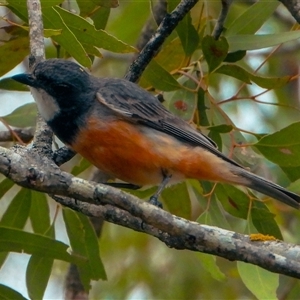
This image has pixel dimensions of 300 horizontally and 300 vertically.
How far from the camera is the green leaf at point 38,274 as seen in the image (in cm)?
436

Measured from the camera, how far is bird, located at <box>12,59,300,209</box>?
4172 mm

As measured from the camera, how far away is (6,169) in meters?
3.20

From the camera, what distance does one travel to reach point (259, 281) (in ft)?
13.5

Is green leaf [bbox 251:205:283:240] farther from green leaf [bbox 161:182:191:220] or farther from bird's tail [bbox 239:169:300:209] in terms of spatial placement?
green leaf [bbox 161:182:191:220]

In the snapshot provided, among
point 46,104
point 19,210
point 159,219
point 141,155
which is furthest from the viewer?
point 19,210

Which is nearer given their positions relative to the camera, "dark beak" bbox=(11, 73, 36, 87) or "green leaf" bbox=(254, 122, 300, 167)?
"dark beak" bbox=(11, 73, 36, 87)

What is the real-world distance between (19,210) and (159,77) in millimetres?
1193

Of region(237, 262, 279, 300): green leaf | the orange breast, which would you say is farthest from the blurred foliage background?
the orange breast

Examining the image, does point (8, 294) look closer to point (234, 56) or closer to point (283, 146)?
point (283, 146)

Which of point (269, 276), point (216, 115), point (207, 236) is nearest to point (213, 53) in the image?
point (216, 115)

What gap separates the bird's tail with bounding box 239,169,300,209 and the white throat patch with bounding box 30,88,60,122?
1.16 metres

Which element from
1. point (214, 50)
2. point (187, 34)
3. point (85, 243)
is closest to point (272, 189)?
point (214, 50)

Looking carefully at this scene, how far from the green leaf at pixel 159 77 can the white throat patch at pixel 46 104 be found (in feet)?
2.00

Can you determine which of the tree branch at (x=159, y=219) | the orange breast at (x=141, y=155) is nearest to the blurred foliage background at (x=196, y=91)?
the orange breast at (x=141, y=155)
